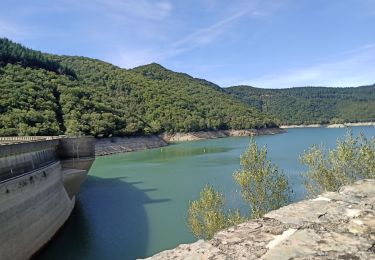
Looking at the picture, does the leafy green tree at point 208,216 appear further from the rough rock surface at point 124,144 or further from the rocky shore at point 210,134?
the rocky shore at point 210,134

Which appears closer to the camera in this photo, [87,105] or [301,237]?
[301,237]

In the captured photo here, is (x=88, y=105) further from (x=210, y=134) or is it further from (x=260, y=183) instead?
(x=260, y=183)

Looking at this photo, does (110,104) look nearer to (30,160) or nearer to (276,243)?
(30,160)

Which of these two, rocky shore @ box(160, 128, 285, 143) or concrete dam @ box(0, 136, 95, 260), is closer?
concrete dam @ box(0, 136, 95, 260)

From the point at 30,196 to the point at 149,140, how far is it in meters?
99.7

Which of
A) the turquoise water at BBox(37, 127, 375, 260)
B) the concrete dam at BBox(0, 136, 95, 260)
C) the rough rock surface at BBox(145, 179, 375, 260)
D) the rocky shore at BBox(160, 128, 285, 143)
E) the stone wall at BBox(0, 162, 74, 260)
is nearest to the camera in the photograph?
the rough rock surface at BBox(145, 179, 375, 260)

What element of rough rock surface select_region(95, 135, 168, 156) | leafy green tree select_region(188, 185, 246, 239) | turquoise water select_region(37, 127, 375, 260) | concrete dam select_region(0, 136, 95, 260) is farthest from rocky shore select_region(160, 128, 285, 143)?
leafy green tree select_region(188, 185, 246, 239)

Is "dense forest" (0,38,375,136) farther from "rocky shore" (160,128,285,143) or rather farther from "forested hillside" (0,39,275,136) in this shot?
"rocky shore" (160,128,285,143)

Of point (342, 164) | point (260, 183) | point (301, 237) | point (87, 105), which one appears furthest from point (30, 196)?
point (87, 105)

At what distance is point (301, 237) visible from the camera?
192 inches

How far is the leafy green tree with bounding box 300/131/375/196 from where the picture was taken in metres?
21.7

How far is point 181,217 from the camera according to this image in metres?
34.1

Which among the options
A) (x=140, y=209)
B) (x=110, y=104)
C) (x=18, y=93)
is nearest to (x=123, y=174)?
(x=140, y=209)

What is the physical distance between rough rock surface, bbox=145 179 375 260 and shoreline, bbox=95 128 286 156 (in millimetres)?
96115
